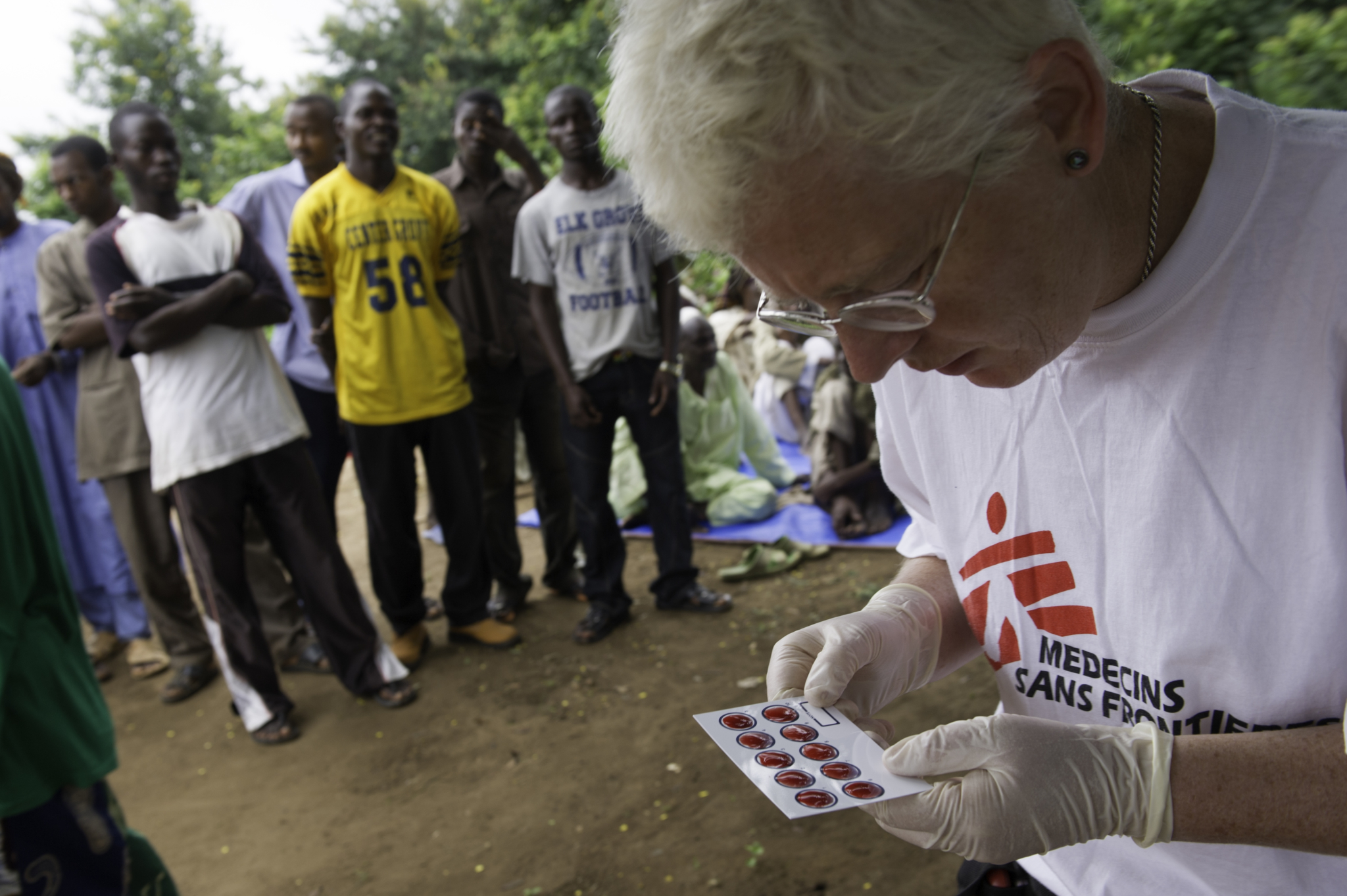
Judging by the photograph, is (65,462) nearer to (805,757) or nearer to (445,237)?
(445,237)

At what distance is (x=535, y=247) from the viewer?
4391mm

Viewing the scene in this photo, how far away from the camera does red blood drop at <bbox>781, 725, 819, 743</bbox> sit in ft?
3.98

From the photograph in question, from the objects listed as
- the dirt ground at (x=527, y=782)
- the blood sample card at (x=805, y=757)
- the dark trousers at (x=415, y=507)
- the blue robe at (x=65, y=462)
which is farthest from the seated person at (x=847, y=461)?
the blood sample card at (x=805, y=757)

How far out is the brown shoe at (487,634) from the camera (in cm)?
463

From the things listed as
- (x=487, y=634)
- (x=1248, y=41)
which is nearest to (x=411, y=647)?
(x=487, y=634)

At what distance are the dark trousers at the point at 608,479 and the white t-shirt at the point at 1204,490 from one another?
10.8 ft

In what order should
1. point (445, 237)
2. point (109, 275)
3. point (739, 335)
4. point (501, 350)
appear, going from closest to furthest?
point (109, 275), point (445, 237), point (501, 350), point (739, 335)

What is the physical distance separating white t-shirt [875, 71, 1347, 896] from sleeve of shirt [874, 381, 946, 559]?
0.19m

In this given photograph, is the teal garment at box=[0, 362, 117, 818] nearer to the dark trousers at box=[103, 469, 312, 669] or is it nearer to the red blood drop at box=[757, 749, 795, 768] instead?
the red blood drop at box=[757, 749, 795, 768]

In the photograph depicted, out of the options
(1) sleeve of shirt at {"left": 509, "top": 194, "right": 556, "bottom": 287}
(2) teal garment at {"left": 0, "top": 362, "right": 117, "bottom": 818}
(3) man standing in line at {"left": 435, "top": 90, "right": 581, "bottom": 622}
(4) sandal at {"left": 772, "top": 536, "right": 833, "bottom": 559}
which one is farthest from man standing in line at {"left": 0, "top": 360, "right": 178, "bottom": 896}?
(4) sandal at {"left": 772, "top": 536, "right": 833, "bottom": 559}

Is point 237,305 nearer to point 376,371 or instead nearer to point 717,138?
point 376,371

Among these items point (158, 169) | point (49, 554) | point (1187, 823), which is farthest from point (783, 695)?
point (158, 169)

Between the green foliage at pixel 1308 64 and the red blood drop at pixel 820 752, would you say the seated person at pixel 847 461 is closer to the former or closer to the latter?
the green foliage at pixel 1308 64

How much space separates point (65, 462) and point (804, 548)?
13.4ft
